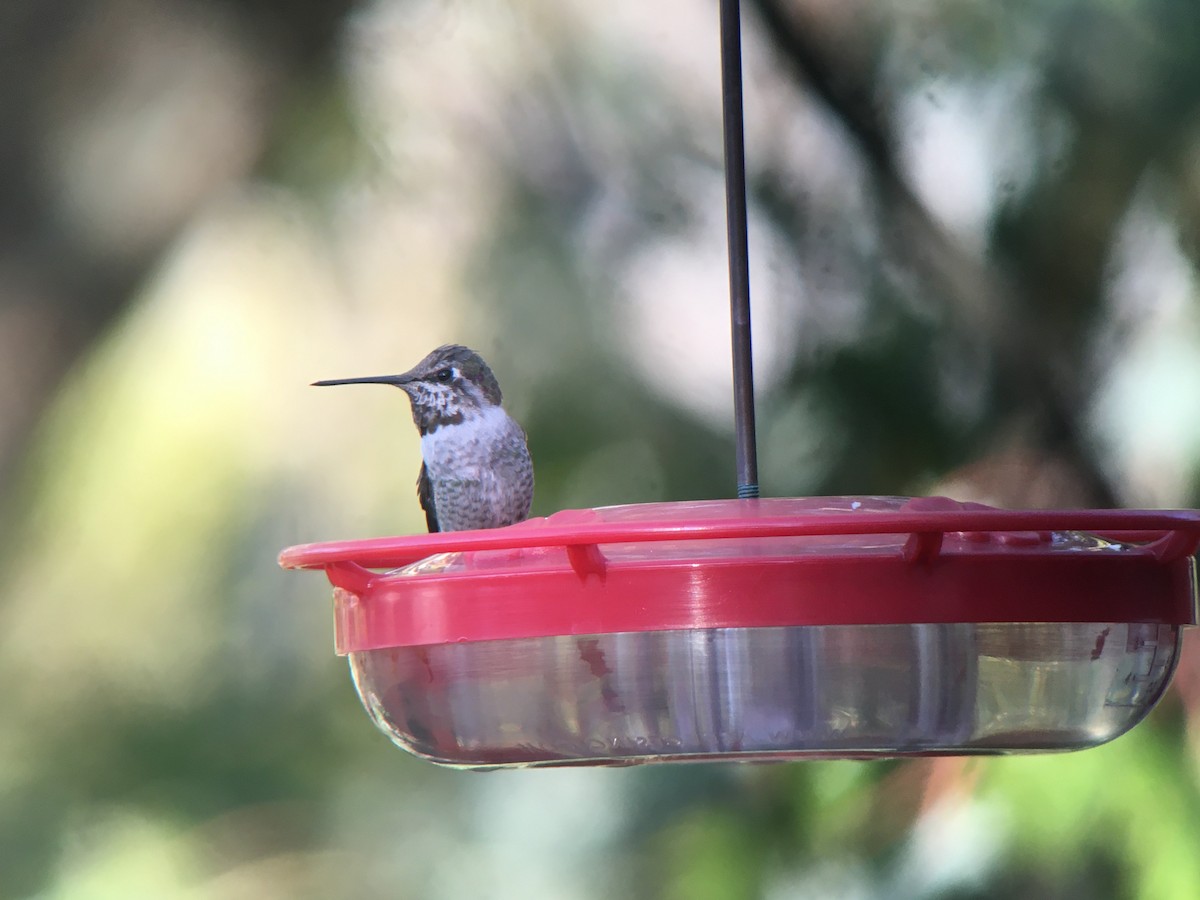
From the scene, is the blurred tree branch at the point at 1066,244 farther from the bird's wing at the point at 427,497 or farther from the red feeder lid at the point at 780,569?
the red feeder lid at the point at 780,569

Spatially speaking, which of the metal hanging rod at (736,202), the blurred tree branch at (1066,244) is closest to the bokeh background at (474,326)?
the blurred tree branch at (1066,244)

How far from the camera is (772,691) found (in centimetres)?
114

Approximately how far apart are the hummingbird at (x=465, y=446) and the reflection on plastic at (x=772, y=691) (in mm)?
1224

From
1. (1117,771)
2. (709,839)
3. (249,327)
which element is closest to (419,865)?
(709,839)

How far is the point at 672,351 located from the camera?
10.8 feet

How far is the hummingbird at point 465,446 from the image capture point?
8.09 feet

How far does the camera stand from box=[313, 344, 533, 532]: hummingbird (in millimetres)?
2467

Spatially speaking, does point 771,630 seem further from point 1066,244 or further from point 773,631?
point 1066,244

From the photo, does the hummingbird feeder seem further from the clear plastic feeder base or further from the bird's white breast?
the bird's white breast

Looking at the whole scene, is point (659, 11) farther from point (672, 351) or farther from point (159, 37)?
point (159, 37)

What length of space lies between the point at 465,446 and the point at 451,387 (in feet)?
0.39

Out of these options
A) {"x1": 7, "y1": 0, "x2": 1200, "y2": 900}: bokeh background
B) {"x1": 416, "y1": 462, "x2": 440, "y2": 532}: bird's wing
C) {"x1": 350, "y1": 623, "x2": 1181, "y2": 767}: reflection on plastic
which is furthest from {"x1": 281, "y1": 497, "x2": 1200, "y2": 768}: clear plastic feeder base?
{"x1": 7, "y1": 0, "x2": 1200, "y2": 900}: bokeh background

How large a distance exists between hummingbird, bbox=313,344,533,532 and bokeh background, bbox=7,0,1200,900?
1.78 feet

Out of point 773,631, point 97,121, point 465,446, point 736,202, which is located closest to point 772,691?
point 773,631
